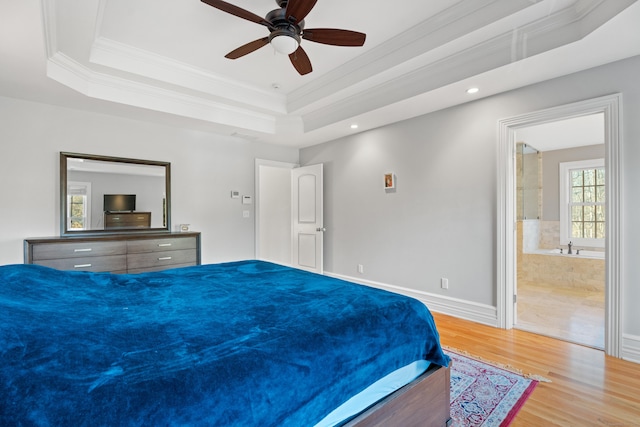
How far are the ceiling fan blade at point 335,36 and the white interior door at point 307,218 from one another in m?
2.74

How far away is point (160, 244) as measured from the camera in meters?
3.81

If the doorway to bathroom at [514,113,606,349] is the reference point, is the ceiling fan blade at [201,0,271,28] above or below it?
above

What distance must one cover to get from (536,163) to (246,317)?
260 inches

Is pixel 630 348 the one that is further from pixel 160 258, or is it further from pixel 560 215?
pixel 160 258

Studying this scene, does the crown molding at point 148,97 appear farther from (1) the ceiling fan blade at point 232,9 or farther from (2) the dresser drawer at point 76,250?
(1) the ceiling fan blade at point 232,9

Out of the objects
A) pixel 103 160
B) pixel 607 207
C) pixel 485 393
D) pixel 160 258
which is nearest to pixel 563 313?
pixel 607 207

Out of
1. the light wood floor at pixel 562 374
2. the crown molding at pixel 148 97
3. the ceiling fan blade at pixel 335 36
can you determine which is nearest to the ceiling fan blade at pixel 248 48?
the ceiling fan blade at pixel 335 36

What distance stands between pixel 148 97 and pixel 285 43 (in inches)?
82.6

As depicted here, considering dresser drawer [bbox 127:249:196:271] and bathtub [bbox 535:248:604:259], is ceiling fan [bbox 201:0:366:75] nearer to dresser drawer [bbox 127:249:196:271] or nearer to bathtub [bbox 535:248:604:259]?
dresser drawer [bbox 127:249:196:271]

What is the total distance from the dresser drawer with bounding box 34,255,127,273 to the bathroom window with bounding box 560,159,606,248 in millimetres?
7009

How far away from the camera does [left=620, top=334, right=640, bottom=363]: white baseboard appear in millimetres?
2424

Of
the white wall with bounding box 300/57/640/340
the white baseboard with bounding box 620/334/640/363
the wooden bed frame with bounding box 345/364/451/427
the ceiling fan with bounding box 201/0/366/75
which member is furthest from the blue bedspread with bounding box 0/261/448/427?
the white wall with bounding box 300/57/640/340

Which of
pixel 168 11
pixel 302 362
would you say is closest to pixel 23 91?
pixel 168 11

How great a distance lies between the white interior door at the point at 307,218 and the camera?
16.8 ft
